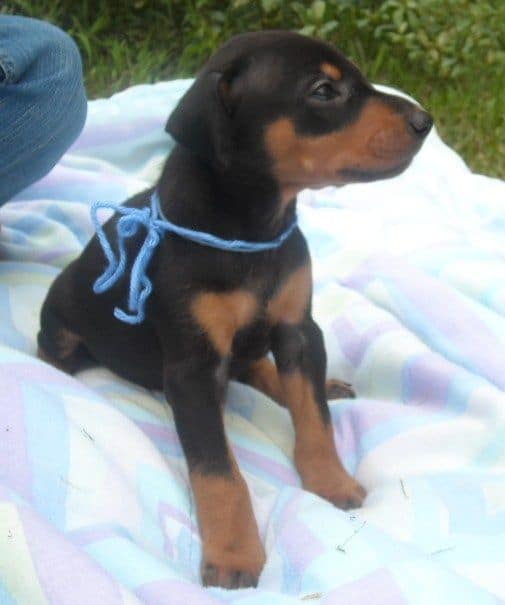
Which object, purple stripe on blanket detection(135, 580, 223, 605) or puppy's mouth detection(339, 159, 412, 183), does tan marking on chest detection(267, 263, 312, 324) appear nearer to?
puppy's mouth detection(339, 159, 412, 183)

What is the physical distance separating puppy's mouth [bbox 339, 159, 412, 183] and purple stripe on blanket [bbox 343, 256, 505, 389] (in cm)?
74

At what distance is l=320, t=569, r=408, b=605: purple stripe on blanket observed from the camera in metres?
1.92

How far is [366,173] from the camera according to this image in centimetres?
240

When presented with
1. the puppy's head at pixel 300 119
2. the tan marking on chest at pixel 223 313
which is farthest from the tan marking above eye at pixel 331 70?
the tan marking on chest at pixel 223 313

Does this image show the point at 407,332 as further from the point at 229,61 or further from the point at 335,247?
the point at 229,61

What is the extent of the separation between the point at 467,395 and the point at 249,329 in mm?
655

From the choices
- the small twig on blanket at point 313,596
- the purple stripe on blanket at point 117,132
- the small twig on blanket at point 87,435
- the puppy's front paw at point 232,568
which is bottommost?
the purple stripe on blanket at point 117,132

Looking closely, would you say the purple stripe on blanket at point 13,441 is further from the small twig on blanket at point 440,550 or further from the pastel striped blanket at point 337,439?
the small twig on blanket at point 440,550

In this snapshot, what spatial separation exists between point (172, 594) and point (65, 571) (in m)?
0.21

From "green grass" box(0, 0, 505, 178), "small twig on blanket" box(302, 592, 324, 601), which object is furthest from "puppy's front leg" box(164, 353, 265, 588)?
"green grass" box(0, 0, 505, 178)

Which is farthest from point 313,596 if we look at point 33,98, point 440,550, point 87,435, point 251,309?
point 33,98

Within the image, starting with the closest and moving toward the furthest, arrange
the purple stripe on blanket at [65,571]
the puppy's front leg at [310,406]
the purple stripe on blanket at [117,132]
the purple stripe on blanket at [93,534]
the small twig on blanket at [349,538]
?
the purple stripe on blanket at [65,571], the purple stripe on blanket at [93,534], the small twig on blanket at [349,538], the puppy's front leg at [310,406], the purple stripe on blanket at [117,132]

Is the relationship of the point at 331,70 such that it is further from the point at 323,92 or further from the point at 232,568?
Result: the point at 232,568

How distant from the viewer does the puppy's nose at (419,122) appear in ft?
7.83
